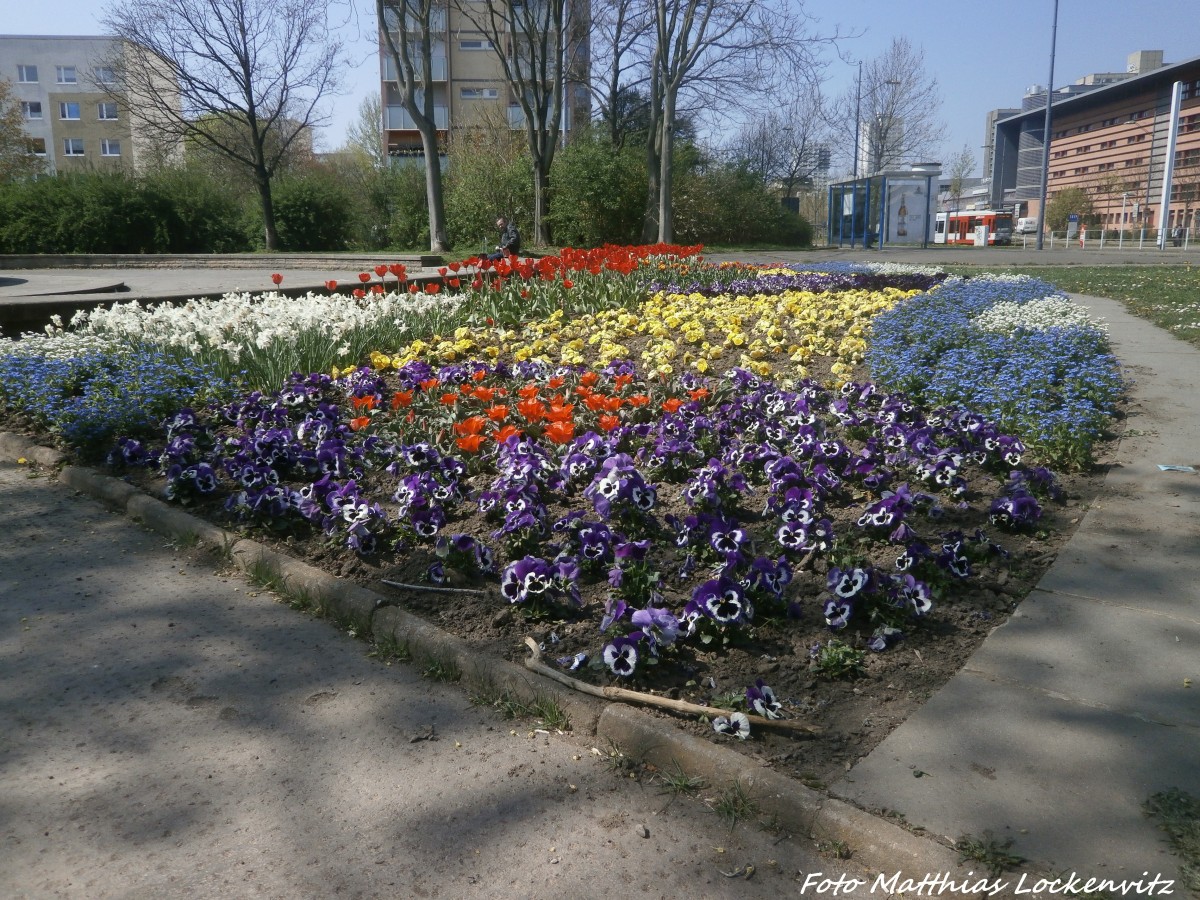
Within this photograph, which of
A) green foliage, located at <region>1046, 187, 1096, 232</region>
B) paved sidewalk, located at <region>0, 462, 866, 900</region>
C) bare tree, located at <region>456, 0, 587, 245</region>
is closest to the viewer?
paved sidewalk, located at <region>0, 462, 866, 900</region>

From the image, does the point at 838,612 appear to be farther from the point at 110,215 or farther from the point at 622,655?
the point at 110,215

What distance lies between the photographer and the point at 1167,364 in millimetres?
7891

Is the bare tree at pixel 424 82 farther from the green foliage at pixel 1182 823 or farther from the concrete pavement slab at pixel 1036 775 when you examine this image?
the green foliage at pixel 1182 823

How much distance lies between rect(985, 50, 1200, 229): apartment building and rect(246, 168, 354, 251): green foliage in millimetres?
46357

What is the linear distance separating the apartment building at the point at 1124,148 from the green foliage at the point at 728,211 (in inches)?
1124

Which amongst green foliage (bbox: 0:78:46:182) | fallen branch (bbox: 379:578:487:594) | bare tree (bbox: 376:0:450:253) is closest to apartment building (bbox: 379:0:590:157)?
green foliage (bbox: 0:78:46:182)

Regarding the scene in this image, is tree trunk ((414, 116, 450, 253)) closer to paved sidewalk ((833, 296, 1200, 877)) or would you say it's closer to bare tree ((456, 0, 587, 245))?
bare tree ((456, 0, 587, 245))

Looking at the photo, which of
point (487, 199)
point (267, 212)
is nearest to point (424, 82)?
point (487, 199)

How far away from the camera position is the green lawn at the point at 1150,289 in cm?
1079

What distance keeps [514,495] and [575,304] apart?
5683mm

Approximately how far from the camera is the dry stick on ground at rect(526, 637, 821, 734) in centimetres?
272

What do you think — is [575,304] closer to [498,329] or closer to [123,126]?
[498,329]

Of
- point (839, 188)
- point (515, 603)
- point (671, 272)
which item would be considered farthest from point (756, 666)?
point (839, 188)

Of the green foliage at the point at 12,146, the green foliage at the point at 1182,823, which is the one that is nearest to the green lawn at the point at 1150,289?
the green foliage at the point at 1182,823
